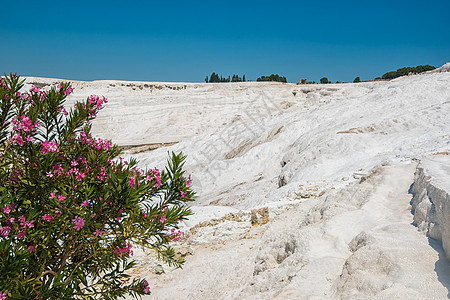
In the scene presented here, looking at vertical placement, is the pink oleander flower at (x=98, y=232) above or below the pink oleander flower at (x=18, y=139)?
below

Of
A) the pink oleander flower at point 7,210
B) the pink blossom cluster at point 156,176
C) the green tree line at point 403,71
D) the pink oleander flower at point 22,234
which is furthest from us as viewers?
the green tree line at point 403,71

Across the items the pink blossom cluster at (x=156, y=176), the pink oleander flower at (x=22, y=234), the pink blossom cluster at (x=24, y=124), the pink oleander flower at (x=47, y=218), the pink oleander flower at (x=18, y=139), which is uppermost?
the pink blossom cluster at (x=24, y=124)

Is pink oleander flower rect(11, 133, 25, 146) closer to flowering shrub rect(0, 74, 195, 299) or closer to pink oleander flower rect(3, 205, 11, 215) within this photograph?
flowering shrub rect(0, 74, 195, 299)

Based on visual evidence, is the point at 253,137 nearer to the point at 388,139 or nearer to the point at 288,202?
the point at 388,139

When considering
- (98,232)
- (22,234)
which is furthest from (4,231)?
(98,232)

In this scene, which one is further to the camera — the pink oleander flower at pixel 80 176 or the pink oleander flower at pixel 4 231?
the pink oleander flower at pixel 80 176

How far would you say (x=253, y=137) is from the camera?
2659 cm

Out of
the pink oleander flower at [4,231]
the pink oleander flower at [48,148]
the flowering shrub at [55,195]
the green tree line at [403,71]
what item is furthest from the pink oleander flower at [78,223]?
the green tree line at [403,71]

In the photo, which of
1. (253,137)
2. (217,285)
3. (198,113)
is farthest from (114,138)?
(217,285)

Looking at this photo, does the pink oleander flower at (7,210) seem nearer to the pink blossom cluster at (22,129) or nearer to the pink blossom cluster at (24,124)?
the pink blossom cluster at (22,129)

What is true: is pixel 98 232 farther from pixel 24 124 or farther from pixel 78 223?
pixel 24 124

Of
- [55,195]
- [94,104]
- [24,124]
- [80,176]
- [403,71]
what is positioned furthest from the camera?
[403,71]

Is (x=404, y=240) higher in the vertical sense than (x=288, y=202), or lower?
higher

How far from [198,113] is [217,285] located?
127 ft
